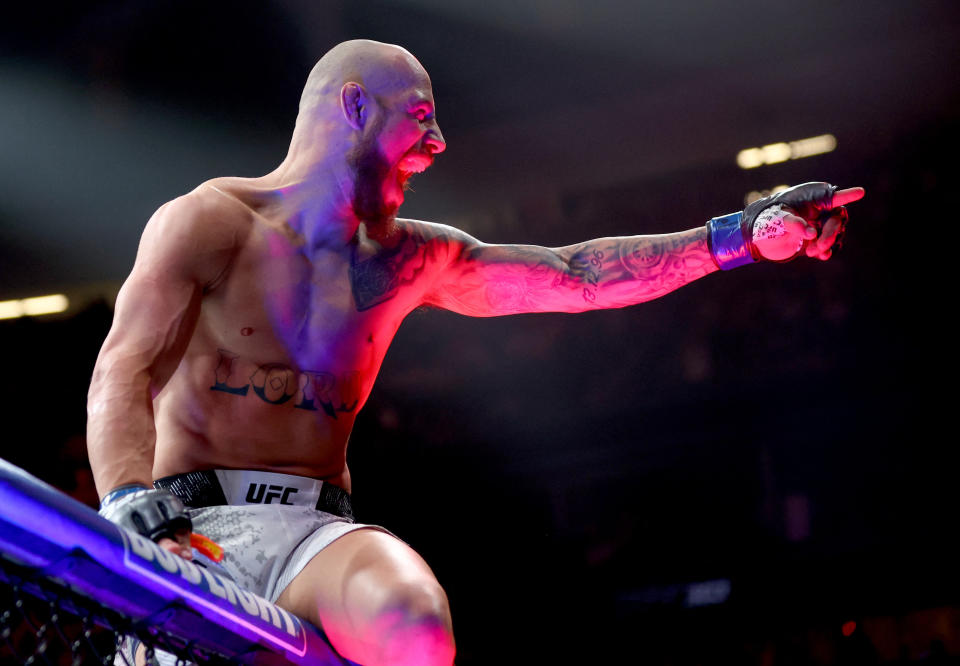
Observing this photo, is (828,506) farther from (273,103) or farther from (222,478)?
(222,478)

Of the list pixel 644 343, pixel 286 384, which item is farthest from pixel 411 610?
pixel 644 343

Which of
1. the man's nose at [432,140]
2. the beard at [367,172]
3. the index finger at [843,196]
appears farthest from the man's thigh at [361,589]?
the index finger at [843,196]

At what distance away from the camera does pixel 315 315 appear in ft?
5.39

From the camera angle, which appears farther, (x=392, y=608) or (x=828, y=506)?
(x=828, y=506)

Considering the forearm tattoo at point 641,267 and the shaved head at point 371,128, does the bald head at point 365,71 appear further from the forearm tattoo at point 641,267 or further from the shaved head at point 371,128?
the forearm tattoo at point 641,267

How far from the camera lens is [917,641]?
4.76 metres

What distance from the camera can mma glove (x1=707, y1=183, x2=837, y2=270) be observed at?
5.84 ft

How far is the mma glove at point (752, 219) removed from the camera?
1779 mm

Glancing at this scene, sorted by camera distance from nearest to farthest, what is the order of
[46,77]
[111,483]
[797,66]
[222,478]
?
[111,483] < [222,478] < [46,77] < [797,66]

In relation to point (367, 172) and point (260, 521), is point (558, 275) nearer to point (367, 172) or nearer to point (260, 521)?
point (367, 172)

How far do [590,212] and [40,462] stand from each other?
293 cm

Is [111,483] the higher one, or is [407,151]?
[407,151]

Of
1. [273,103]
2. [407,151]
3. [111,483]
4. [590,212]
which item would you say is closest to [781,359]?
[590,212]

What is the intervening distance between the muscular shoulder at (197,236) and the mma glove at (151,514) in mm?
448
